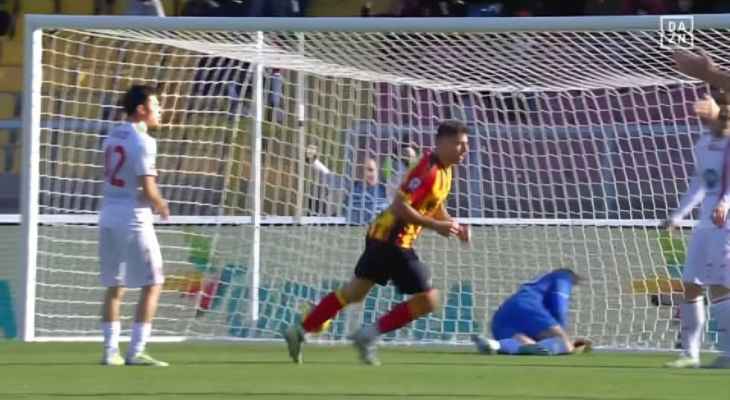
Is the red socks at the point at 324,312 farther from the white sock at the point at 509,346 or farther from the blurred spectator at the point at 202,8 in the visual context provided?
the blurred spectator at the point at 202,8

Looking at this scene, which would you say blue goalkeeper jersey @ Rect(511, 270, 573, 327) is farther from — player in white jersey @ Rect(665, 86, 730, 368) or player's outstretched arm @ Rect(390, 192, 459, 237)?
player's outstretched arm @ Rect(390, 192, 459, 237)

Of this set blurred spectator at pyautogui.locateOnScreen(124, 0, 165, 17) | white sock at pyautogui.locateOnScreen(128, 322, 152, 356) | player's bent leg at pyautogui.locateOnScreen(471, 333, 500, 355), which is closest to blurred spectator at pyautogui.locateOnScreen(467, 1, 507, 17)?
blurred spectator at pyautogui.locateOnScreen(124, 0, 165, 17)

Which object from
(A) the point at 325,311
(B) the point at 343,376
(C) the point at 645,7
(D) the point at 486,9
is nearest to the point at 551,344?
(A) the point at 325,311

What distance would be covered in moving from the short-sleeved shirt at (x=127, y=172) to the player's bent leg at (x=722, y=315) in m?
3.51

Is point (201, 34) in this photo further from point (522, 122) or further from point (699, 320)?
point (699, 320)

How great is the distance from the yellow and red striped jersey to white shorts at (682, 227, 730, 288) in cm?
159

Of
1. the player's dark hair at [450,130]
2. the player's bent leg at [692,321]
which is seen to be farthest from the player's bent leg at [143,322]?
the player's bent leg at [692,321]

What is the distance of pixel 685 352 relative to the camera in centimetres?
1080

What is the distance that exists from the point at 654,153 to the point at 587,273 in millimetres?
1129

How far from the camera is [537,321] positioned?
39.1 feet

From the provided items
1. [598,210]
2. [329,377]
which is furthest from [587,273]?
[329,377]

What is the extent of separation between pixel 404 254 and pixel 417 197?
0.38m

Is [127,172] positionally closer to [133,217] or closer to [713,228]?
[133,217]

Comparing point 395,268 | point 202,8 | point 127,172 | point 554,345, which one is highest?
point 202,8
